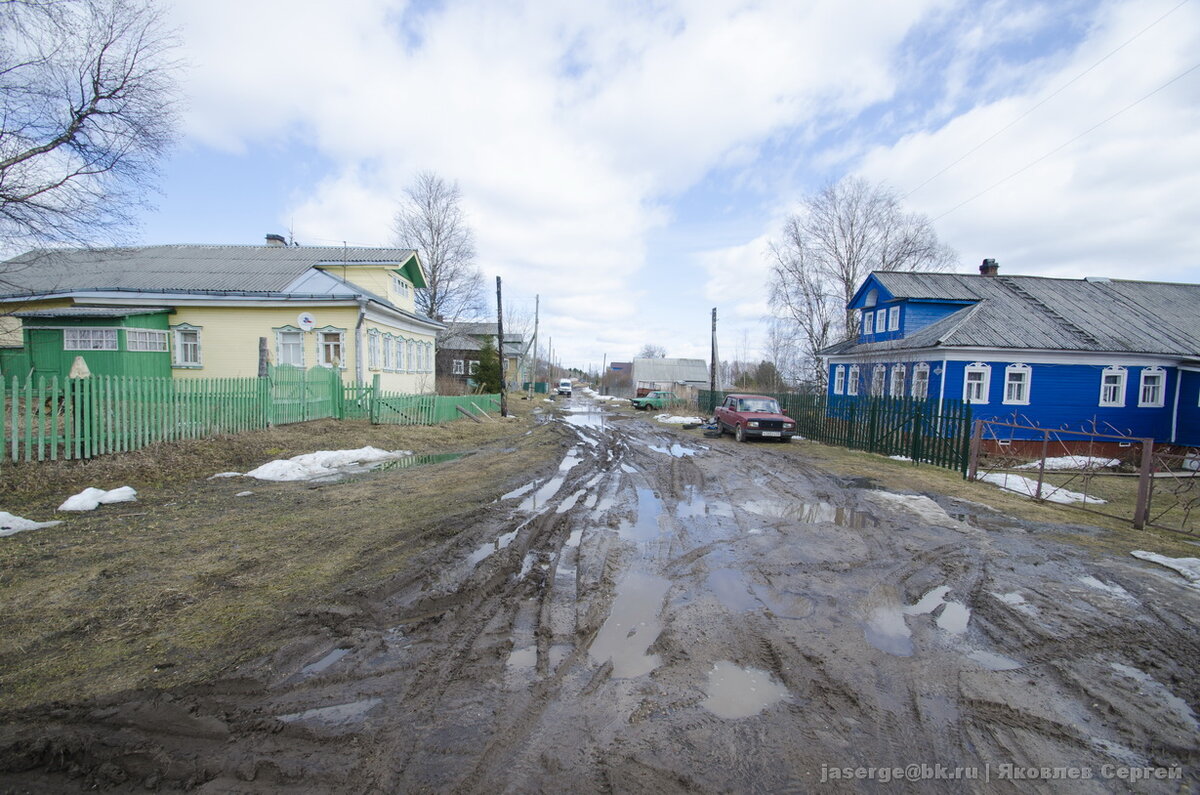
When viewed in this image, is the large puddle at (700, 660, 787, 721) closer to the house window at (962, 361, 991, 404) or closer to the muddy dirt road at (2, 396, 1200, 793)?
the muddy dirt road at (2, 396, 1200, 793)

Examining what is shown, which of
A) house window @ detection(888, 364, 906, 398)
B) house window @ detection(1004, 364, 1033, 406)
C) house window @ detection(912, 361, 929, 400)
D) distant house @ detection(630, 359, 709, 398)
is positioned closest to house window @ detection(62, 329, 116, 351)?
house window @ detection(912, 361, 929, 400)

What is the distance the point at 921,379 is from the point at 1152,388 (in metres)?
9.30

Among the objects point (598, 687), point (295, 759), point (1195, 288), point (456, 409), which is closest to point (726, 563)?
point (598, 687)

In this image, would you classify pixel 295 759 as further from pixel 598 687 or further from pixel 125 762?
pixel 598 687

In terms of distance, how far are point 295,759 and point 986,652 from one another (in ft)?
15.4

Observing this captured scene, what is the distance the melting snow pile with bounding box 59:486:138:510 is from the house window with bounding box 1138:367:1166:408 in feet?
106

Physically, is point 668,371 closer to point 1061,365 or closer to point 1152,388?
point 1061,365

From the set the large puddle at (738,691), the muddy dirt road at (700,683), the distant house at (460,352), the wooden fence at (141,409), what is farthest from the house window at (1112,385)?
the distant house at (460,352)

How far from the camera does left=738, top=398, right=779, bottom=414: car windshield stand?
1983 cm

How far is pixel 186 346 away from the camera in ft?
66.8

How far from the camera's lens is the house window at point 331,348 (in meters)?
20.4

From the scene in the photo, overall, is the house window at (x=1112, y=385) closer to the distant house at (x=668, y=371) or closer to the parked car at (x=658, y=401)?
the parked car at (x=658, y=401)

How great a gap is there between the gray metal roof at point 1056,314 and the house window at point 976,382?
39.3 inches

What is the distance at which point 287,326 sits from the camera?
66.4 feet
